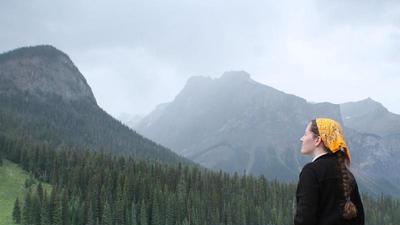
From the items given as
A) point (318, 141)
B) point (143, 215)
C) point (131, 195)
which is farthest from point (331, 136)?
point (131, 195)

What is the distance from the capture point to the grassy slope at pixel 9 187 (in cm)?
12440

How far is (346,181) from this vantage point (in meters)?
9.62

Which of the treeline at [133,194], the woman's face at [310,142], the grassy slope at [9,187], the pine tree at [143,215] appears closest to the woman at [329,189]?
the woman's face at [310,142]

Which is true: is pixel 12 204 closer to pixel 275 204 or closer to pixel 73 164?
pixel 73 164

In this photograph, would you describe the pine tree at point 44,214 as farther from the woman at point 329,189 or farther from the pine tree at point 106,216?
the woman at point 329,189

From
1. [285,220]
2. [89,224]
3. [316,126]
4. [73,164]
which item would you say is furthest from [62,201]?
[316,126]

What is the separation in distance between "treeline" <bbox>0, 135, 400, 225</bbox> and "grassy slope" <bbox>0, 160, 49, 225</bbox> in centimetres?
267

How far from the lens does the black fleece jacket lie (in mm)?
9492

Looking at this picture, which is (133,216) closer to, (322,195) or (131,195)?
(131,195)

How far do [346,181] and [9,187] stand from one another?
5667 inches

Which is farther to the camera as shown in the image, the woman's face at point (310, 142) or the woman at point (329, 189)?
the woman's face at point (310, 142)

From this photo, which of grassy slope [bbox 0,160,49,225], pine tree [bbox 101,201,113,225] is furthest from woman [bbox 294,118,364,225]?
pine tree [bbox 101,201,113,225]

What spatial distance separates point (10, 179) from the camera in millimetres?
150000

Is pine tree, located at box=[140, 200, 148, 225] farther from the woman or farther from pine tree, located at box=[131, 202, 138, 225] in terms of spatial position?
the woman
